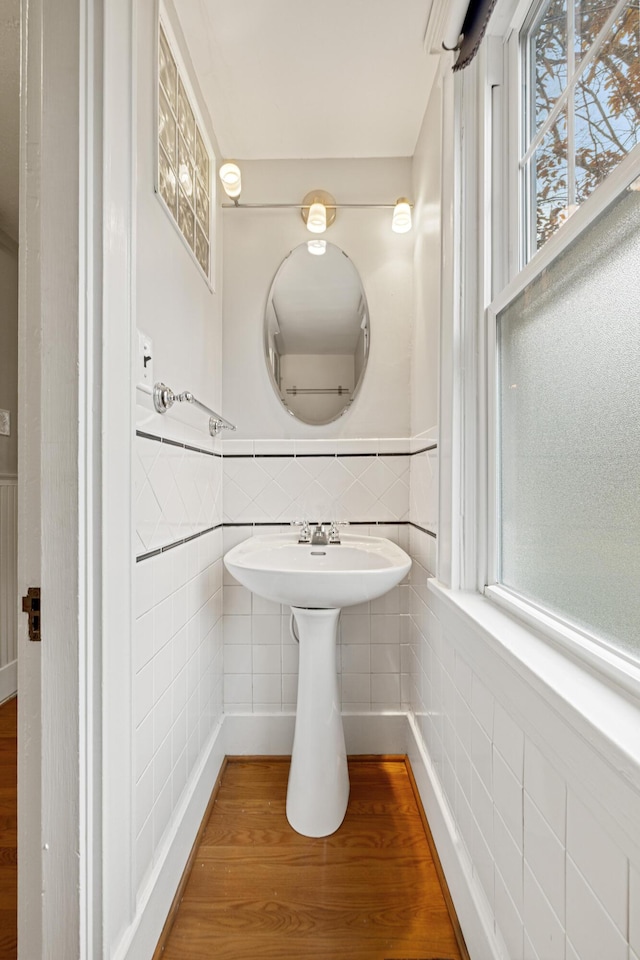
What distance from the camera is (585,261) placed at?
67 centimetres

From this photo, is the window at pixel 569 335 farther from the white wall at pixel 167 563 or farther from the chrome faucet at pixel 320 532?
the white wall at pixel 167 563

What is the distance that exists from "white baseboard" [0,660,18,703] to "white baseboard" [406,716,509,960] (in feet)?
6.19

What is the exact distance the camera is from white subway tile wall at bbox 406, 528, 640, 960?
48 cm

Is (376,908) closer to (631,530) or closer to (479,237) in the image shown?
(631,530)

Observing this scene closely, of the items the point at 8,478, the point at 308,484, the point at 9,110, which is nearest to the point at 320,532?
the point at 308,484

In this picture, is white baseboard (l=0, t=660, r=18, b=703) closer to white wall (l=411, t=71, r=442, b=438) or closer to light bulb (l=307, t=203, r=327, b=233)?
white wall (l=411, t=71, r=442, b=438)

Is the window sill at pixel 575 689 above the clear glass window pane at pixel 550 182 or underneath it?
underneath

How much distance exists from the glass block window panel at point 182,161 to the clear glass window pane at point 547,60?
2.72 feet

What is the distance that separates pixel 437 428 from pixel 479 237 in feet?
1.57

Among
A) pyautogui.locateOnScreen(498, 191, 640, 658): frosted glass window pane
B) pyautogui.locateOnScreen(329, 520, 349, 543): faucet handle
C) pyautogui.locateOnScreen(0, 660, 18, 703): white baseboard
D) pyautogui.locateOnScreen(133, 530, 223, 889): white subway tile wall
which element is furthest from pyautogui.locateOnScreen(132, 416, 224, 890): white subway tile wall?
pyautogui.locateOnScreen(0, 660, 18, 703): white baseboard

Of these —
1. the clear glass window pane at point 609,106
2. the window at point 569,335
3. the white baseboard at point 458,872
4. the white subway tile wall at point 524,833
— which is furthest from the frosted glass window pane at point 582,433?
the white baseboard at point 458,872

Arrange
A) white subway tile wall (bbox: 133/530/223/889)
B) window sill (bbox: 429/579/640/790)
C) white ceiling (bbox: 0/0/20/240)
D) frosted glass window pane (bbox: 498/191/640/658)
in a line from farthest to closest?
white ceiling (bbox: 0/0/20/240) < white subway tile wall (bbox: 133/530/223/889) < frosted glass window pane (bbox: 498/191/640/658) < window sill (bbox: 429/579/640/790)

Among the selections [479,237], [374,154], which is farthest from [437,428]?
[374,154]

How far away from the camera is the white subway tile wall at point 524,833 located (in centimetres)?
48
